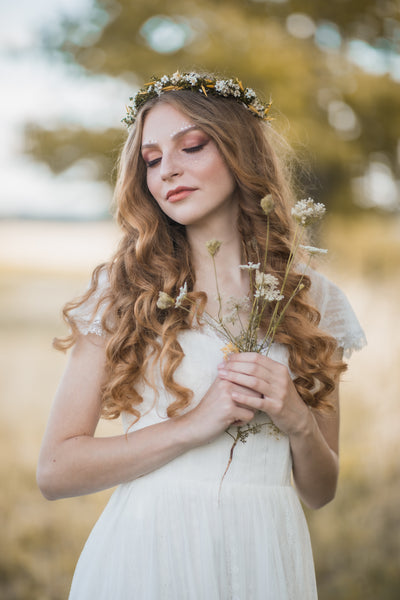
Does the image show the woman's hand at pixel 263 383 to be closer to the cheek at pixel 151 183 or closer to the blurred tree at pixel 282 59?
the cheek at pixel 151 183

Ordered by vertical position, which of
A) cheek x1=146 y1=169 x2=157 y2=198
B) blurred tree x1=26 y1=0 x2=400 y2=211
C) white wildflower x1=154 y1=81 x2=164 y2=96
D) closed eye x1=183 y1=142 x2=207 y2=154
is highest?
blurred tree x1=26 y1=0 x2=400 y2=211

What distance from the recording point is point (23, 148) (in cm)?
401

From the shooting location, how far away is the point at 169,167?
6.17 ft

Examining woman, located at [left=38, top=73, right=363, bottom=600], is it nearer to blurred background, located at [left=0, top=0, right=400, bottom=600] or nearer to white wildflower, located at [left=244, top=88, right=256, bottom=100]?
white wildflower, located at [left=244, top=88, right=256, bottom=100]

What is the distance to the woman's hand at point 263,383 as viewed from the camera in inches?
64.2

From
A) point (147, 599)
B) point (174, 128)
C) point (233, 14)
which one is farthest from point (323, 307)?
point (233, 14)

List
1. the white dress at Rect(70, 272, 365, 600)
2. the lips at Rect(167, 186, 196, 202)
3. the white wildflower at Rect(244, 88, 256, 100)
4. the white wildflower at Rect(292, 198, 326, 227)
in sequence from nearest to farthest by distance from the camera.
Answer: the white wildflower at Rect(292, 198, 326, 227) → the white dress at Rect(70, 272, 365, 600) → the lips at Rect(167, 186, 196, 202) → the white wildflower at Rect(244, 88, 256, 100)

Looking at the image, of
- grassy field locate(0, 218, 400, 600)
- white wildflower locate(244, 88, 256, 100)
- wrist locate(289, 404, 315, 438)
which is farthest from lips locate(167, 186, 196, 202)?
grassy field locate(0, 218, 400, 600)

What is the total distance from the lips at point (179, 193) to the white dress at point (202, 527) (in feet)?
1.33

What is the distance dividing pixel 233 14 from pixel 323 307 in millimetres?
2413

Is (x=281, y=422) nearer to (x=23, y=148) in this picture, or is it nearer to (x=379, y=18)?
(x=23, y=148)

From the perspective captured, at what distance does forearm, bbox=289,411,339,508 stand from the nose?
0.81 metres

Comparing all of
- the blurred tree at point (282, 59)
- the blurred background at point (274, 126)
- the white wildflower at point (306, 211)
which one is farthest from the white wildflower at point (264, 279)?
the blurred tree at point (282, 59)

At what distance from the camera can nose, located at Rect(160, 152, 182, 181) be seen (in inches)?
74.0
